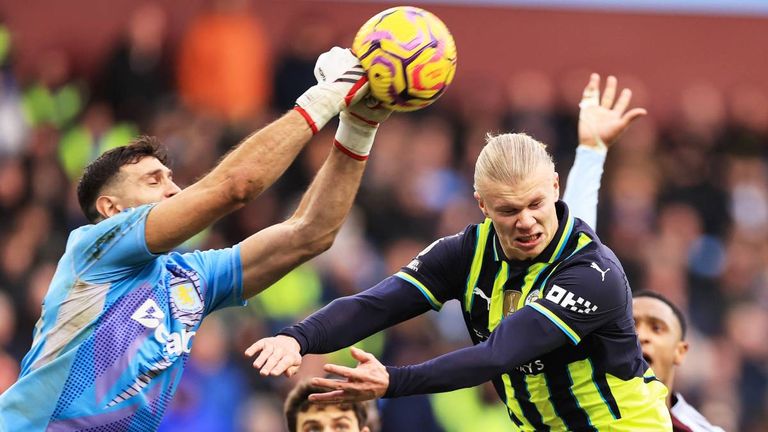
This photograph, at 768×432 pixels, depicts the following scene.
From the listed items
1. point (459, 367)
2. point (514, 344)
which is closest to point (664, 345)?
point (514, 344)

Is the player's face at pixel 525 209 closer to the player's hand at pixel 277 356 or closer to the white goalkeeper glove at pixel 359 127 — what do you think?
the white goalkeeper glove at pixel 359 127

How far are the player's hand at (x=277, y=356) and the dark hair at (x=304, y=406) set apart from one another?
133cm

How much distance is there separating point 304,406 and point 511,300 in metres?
1.57

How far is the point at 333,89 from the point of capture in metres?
5.30

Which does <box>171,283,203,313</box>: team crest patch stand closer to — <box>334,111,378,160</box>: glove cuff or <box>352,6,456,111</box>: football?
<box>334,111,378,160</box>: glove cuff

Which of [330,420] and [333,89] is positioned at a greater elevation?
[333,89]

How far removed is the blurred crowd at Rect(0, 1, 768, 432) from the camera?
33.6ft

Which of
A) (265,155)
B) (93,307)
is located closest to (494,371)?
(265,155)

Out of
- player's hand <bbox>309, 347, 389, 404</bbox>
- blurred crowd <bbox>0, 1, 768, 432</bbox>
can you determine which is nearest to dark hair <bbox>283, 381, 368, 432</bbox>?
player's hand <bbox>309, 347, 389, 404</bbox>

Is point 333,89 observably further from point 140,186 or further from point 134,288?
point 134,288

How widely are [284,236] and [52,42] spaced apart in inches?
322

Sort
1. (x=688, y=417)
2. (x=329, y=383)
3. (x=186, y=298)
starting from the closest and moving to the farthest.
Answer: (x=329, y=383) → (x=186, y=298) → (x=688, y=417)

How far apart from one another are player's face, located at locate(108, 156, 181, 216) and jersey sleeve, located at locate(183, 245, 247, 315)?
311mm

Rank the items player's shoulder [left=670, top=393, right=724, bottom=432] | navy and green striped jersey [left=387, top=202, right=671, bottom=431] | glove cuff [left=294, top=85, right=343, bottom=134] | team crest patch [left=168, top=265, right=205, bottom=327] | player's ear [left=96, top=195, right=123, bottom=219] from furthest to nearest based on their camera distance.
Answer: player's shoulder [left=670, top=393, right=724, bottom=432]
player's ear [left=96, top=195, right=123, bottom=219]
team crest patch [left=168, top=265, right=205, bottom=327]
glove cuff [left=294, top=85, right=343, bottom=134]
navy and green striped jersey [left=387, top=202, right=671, bottom=431]
